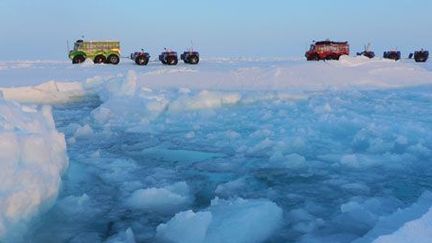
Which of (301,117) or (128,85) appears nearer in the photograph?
(301,117)

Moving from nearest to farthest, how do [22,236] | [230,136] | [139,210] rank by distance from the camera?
[22,236] → [139,210] → [230,136]

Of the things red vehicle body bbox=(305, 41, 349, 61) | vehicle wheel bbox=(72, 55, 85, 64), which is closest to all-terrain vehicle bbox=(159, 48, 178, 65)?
vehicle wheel bbox=(72, 55, 85, 64)

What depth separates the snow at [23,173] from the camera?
358cm

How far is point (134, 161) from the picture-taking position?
243 inches

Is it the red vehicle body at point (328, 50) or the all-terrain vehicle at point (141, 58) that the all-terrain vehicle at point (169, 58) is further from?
the red vehicle body at point (328, 50)

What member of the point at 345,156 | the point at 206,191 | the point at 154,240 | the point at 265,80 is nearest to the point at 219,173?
the point at 206,191

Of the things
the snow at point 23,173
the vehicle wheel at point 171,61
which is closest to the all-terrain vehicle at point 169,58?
the vehicle wheel at point 171,61

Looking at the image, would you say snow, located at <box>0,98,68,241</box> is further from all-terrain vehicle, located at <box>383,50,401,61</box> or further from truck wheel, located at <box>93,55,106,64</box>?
all-terrain vehicle, located at <box>383,50,401,61</box>

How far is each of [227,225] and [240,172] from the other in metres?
1.93

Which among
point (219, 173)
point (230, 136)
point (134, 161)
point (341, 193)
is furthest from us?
point (230, 136)

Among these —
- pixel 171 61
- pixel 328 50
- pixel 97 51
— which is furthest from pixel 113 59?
pixel 328 50

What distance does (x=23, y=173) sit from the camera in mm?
3861

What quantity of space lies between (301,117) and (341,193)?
14.5 ft

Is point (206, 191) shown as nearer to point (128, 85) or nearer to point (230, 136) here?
point (230, 136)
